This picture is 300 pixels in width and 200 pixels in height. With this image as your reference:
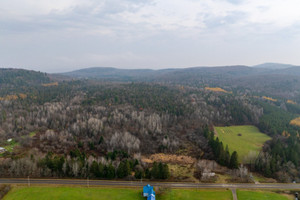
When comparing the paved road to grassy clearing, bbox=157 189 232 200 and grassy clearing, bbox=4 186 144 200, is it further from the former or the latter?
grassy clearing, bbox=4 186 144 200

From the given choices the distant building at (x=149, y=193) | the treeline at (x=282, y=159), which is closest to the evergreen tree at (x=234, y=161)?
the treeline at (x=282, y=159)

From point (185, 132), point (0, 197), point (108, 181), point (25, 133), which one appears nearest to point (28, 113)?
point (25, 133)

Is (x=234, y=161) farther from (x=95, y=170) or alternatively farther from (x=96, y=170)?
(x=95, y=170)

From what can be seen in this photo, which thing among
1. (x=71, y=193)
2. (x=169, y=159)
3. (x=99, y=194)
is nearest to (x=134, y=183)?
(x=99, y=194)

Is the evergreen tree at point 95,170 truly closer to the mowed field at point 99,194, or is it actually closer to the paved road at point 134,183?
the paved road at point 134,183

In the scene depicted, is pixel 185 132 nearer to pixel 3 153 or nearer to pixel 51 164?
pixel 51 164

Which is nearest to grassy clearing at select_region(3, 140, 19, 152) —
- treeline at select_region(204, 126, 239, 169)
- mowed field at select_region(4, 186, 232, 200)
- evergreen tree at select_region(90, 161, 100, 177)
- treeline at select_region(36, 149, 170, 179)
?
treeline at select_region(36, 149, 170, 179)
